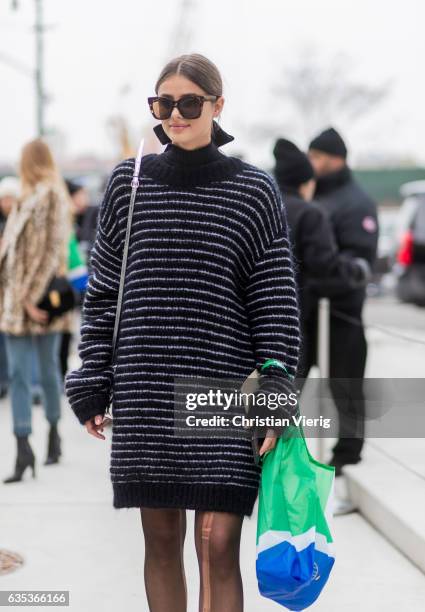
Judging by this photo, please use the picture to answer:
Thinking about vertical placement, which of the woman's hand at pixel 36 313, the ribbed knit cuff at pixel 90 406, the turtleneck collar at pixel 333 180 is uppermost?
the turtleneck collar at pixel 333 180

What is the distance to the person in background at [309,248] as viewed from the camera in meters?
5.16

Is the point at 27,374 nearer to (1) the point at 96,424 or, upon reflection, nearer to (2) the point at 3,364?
(2) the point at 3,364

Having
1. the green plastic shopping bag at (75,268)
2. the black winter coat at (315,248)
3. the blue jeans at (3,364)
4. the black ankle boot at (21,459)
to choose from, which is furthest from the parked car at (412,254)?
the black ankle boot at (21,459)

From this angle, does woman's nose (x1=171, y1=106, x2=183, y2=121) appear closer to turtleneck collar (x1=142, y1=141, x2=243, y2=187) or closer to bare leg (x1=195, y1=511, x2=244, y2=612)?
turtleneck collar (x1=142, y1=141, x2=243, y2=187)

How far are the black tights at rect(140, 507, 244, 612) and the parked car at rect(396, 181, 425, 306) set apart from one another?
47.0ft

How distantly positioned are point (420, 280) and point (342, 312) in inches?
453

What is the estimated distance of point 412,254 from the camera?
16922 millimetres

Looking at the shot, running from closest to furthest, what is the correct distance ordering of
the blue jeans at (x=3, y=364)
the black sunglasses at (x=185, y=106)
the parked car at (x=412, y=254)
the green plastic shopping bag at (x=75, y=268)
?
the black sunglasses at (x=185, y=106) → the green plastic shopping bag at (x=75, y=268) → the blue jeans at (x=3, y=364) → the parked car at (x=412, y=254)

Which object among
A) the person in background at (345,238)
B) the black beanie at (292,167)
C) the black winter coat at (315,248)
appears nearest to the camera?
the black winter coat at (315,248)

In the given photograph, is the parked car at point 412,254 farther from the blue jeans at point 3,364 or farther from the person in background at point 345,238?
the person in background at point 345,238

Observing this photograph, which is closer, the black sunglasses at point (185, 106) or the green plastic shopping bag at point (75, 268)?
the black sunglasses at point (185, 106)

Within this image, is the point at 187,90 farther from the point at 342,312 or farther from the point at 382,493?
the point at 342,312

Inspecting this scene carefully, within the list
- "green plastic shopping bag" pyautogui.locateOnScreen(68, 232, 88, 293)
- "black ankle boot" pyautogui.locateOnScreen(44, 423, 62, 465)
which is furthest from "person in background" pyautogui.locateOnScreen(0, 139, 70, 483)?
"green plastic shopping bag" pyautogui.locateOnScreen(68, 232, 88, 293)

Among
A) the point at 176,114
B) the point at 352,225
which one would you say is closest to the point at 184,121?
the point at 176,114
